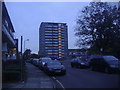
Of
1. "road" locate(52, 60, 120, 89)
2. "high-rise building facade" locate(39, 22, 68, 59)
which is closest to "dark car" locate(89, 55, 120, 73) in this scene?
"road" locate(52, 60, 120, 89)

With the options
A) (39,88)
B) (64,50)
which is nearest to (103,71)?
(39,88)

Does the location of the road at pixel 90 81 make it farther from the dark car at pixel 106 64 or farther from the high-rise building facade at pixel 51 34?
the high-rise building facade at pixel 51 34

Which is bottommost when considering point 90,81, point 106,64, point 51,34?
point 90,81

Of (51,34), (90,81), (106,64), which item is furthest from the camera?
(51,34)

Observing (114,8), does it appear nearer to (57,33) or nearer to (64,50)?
(57,33)

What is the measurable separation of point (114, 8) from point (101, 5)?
135 inches

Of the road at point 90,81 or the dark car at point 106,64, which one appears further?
the dark car at point 106,64

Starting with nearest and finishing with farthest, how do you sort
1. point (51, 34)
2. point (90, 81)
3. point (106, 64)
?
point (90, 81), point (106, 64), point (51, 34)

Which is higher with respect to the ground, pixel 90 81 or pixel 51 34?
pixel 51 34

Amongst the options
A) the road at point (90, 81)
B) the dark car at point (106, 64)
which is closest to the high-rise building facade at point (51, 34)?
the dark car at point (106, 64)

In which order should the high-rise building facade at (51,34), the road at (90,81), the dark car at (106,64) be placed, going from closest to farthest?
the road at (90,81) → the dark car at (106,64) → the high-rise building facade at (51,34)

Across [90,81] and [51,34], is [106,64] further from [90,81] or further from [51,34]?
[51,34]

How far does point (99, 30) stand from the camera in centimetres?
3869

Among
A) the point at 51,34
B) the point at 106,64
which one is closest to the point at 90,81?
the point at 106,64
